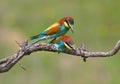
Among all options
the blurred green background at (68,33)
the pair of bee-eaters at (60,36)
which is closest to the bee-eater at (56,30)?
the pair of bee-eaters at (60,36)

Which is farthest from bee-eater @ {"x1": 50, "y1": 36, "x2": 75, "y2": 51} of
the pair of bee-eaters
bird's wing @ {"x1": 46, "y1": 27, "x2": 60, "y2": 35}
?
bird's wing @ {"x1": 46, "y1": 27, "x2": 60, "y2": 35}

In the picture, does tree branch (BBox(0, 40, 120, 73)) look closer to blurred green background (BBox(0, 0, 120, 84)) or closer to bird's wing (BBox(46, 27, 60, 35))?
bird's wing (BBox(46, 27, 60, 35))

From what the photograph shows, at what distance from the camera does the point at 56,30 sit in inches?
140

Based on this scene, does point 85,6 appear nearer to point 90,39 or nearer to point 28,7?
point 28,7

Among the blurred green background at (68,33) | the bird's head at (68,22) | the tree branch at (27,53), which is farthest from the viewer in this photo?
the blurred green background at (68,33)

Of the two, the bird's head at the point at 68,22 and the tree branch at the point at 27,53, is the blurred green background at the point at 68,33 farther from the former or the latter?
the tree branch at the point at 27,53

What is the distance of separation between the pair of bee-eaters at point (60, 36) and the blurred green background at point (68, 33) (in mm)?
3683

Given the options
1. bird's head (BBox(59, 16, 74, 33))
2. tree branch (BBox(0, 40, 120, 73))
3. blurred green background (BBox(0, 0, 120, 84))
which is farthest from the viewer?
blurred green background (BBox(0, 0, 120, 84))

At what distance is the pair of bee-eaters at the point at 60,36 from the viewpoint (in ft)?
11.1

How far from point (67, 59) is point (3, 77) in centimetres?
139

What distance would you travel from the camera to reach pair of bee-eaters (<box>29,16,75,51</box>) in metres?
3.39

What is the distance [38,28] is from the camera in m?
9.34

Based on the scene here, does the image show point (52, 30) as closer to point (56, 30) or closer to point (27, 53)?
point (56, 30)

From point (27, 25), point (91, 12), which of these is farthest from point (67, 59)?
point (91, 12)
